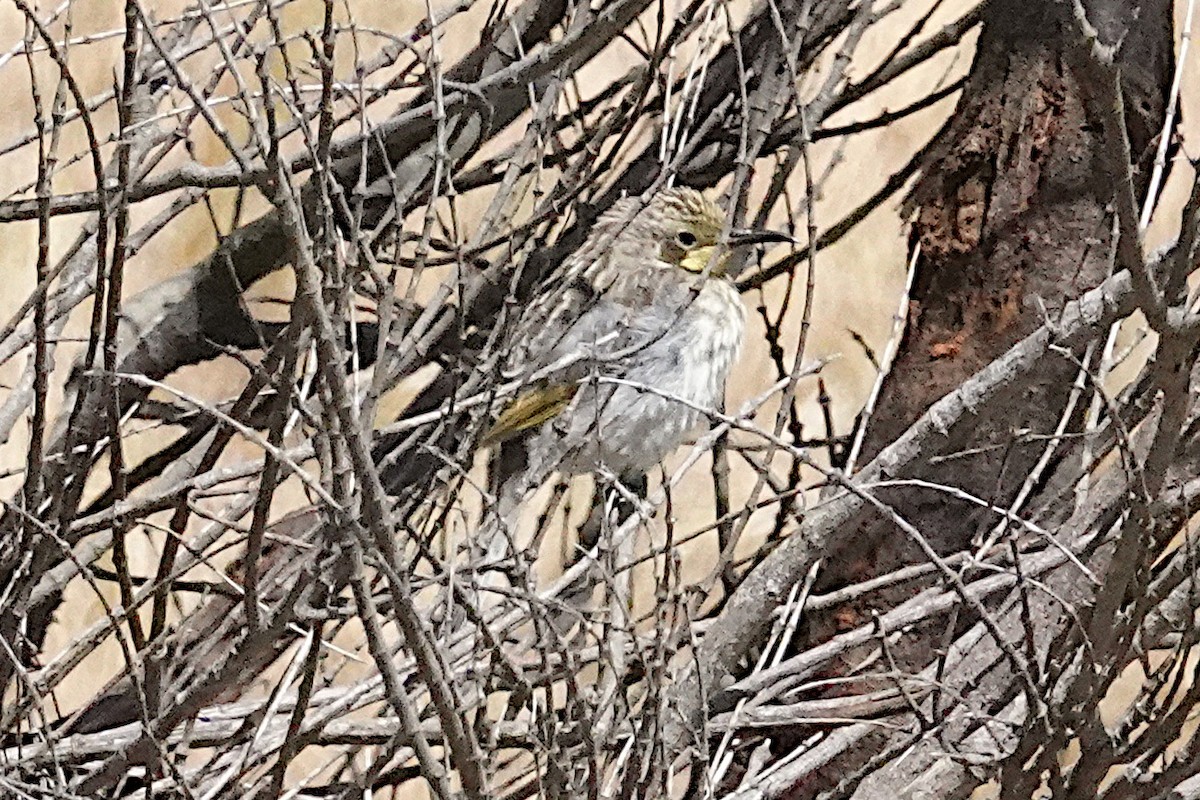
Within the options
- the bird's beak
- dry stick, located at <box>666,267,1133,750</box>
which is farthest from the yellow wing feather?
dry stick, located at <box>666,267,1133,750</box>

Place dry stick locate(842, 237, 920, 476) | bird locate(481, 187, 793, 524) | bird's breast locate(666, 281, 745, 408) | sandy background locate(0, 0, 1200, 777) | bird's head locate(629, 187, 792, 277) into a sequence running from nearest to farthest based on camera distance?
dry stick locate(842, 237, 920, 476) → bird locate(481, 187, 793, 524) → bird's breast locate(666, 281, 745, 408) → bird's head locate(629, 187, 792, 277) → sandy background locate(0, 0, 1200, 777)

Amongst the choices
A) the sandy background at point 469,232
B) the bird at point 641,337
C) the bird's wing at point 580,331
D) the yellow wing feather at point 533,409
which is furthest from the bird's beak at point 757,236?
the sandy background at point 469,232

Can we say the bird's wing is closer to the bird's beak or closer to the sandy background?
the bird's beak

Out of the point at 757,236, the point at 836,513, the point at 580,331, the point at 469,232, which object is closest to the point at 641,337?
the point at 580,331

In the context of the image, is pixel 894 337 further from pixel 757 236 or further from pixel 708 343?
pixel 708 343

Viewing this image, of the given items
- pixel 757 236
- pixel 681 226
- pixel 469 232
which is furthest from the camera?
pixel 469 232

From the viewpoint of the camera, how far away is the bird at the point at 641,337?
282 centimetres

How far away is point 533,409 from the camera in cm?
286

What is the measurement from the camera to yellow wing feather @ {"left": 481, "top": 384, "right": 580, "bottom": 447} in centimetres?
283

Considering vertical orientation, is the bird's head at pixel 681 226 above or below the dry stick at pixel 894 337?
above

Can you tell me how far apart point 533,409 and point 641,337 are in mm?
282

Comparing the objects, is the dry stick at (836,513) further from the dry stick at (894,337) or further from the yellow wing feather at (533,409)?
the yellow wing feather at (533,409)

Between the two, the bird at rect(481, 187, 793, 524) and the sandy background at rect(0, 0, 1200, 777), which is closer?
the bird at rect(481, 187, 793, 524)

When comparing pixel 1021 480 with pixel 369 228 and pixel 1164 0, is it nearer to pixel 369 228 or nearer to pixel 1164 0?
pixel 1164 0
